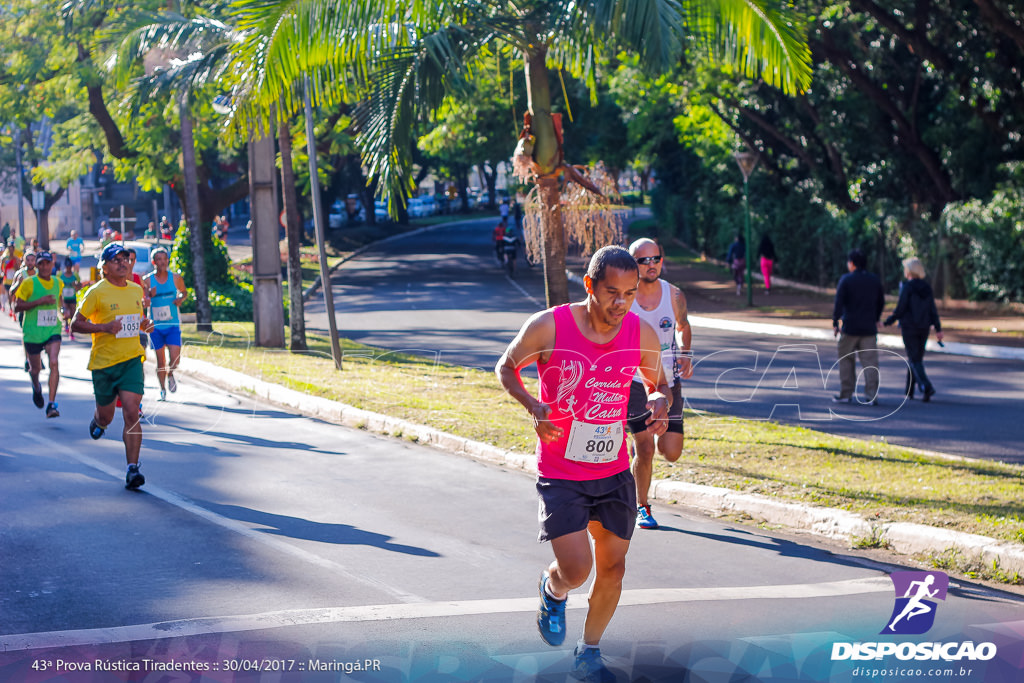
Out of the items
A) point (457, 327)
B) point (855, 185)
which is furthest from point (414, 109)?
point (855, 185)

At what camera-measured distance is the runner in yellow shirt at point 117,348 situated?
8703mm

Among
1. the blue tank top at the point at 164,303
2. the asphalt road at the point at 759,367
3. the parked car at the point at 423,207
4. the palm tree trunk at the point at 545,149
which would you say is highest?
the parked car at the point at 423,207

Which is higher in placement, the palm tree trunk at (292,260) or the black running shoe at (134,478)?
the palm tree trunk at (292,260)

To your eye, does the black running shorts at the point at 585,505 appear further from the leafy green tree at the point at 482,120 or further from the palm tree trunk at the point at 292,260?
the palm tree trunk at the point at 292,260

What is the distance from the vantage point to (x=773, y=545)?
7.35 metres

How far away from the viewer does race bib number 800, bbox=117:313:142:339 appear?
28.9ft

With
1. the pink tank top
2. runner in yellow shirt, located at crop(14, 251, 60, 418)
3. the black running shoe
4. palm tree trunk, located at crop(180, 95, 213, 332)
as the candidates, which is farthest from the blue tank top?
the pink tank top

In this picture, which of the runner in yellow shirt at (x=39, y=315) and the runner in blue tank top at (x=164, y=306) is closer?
the runner in yellow shirt at (x=39, y=315)

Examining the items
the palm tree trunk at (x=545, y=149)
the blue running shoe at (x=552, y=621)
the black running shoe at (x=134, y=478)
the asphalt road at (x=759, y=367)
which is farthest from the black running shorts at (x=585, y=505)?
the palm tree trunk at (x=545, y=149)

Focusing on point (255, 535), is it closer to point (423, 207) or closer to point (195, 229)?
point (195, 229)

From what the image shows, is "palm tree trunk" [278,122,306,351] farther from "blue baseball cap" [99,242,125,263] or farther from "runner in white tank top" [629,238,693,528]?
"runner in white tank top" [629,238,693,528]

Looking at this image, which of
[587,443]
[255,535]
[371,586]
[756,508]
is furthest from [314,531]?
[587,443]

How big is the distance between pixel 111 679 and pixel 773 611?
320 cm

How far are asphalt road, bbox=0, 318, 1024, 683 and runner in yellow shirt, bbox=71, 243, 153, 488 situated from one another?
500 millimetres
